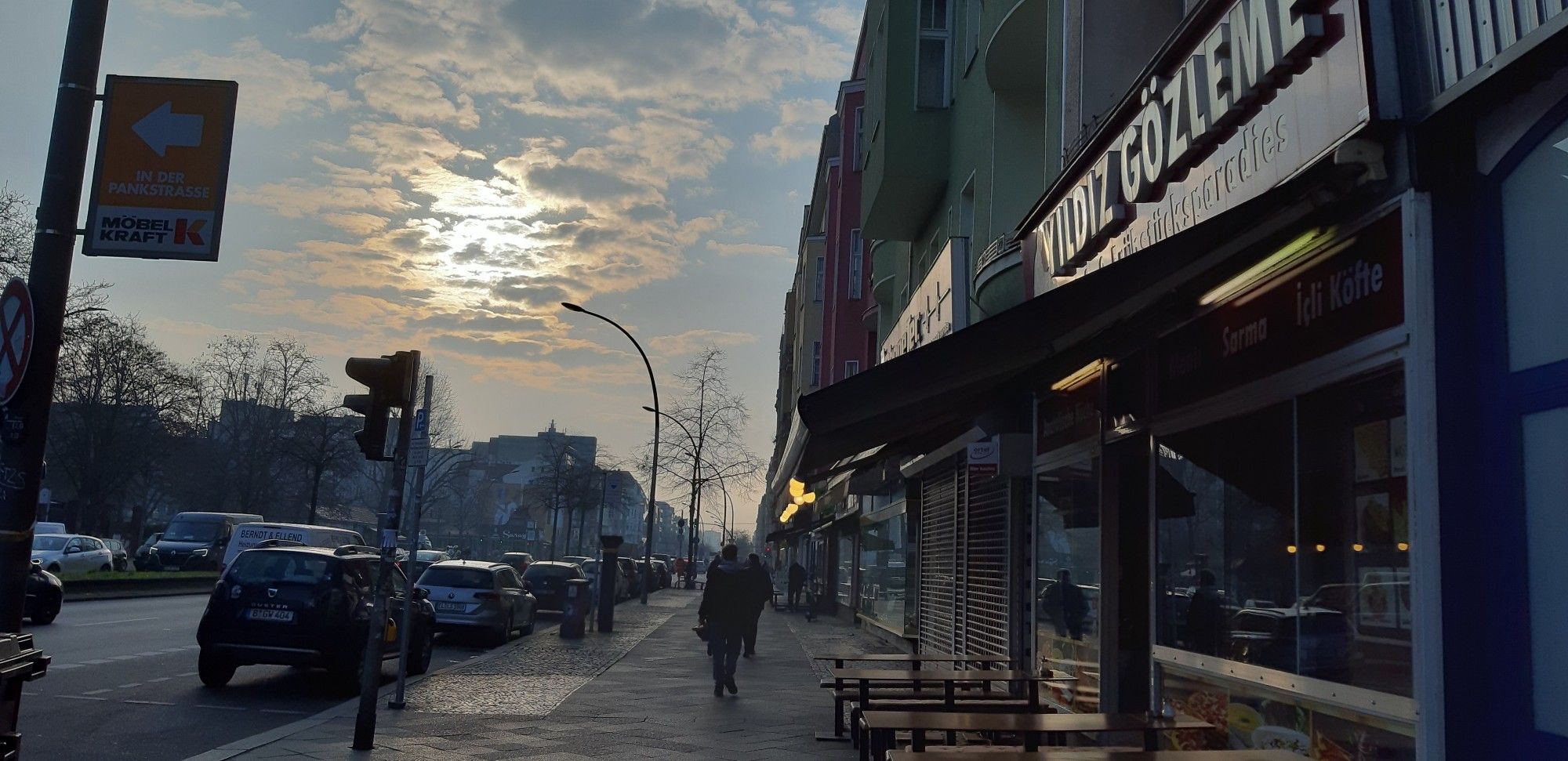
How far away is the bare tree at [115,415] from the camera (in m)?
51.5

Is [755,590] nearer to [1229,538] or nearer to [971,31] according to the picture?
[971,31]

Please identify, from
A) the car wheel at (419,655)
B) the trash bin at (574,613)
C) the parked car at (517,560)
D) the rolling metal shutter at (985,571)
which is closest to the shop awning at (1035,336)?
the rolling metal shutter at (985,571)

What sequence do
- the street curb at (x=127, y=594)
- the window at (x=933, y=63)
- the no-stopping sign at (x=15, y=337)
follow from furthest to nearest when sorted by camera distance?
the street curb at (x=127, y=594)
the window at (x=933, y=63)
the no-stopping sign at (x=15, y=337)

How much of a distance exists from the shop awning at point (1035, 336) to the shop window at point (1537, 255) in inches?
31.9

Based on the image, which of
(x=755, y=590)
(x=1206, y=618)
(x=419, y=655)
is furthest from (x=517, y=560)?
(x=1206, y=618)

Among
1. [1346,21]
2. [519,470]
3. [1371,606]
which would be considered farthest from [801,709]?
[519,470]

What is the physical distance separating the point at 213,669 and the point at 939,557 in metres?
9.20

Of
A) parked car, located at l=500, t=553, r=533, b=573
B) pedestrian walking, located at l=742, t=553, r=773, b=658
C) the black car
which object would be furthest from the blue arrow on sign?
parked car, located at l=500, t=553, r=533, b=573

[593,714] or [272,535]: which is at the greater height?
[272,535]

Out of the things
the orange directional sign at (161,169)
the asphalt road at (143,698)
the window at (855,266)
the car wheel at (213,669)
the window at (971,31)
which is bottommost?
the asphalt road at (143,698)

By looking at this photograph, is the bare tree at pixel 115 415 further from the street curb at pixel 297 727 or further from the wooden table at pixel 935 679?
the wooden table at pixel 935 679

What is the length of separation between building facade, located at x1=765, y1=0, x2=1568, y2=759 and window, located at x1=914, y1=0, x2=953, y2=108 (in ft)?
27.8

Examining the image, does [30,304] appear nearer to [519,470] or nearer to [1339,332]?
[1339,332]

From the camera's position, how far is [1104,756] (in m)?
5.59
